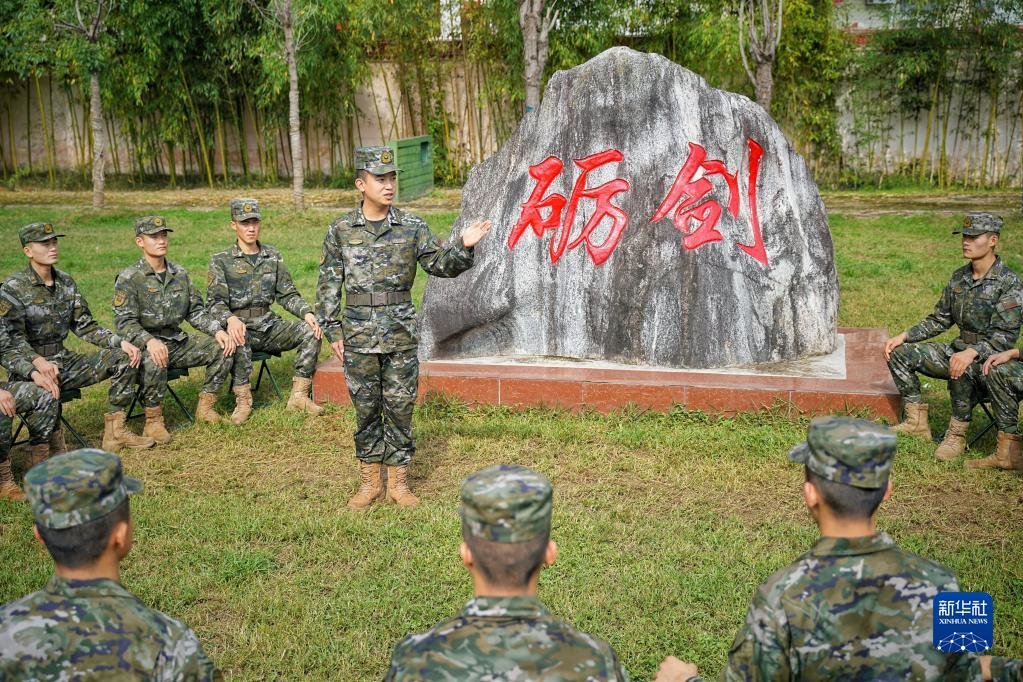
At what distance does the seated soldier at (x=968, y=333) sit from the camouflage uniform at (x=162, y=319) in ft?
14.4

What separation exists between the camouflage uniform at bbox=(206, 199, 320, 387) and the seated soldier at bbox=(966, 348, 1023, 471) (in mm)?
4236

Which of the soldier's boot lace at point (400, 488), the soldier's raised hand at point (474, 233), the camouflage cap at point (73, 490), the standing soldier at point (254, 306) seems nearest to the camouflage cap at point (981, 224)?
the soldier's raised hand at point (474, 233)

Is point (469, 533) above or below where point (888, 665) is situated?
above

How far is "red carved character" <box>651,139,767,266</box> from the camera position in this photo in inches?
278

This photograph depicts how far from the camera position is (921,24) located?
1612cm

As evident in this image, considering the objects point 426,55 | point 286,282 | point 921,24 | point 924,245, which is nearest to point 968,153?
point 921,24

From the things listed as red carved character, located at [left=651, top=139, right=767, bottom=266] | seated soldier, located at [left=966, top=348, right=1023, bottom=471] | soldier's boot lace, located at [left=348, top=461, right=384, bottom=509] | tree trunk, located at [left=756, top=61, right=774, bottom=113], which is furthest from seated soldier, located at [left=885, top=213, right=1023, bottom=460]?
tree trunk, located at [left=756, top=61, right=774, bottom=113]

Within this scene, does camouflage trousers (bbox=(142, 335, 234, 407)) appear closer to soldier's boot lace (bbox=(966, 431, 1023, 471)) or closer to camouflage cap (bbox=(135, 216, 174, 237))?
camouflage cap (bbox=(135, 216, 174, 237))

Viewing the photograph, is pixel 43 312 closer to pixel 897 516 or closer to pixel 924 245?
pixel 897 516

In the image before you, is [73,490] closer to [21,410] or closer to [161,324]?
[21,410]

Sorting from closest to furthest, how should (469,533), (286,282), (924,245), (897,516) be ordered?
(469,533)
(897,516)
(286,282)
(924,245)

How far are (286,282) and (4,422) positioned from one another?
229cm

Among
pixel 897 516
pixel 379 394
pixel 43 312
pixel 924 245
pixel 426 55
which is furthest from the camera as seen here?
pixel 426 55

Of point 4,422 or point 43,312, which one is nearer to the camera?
point 4,422
